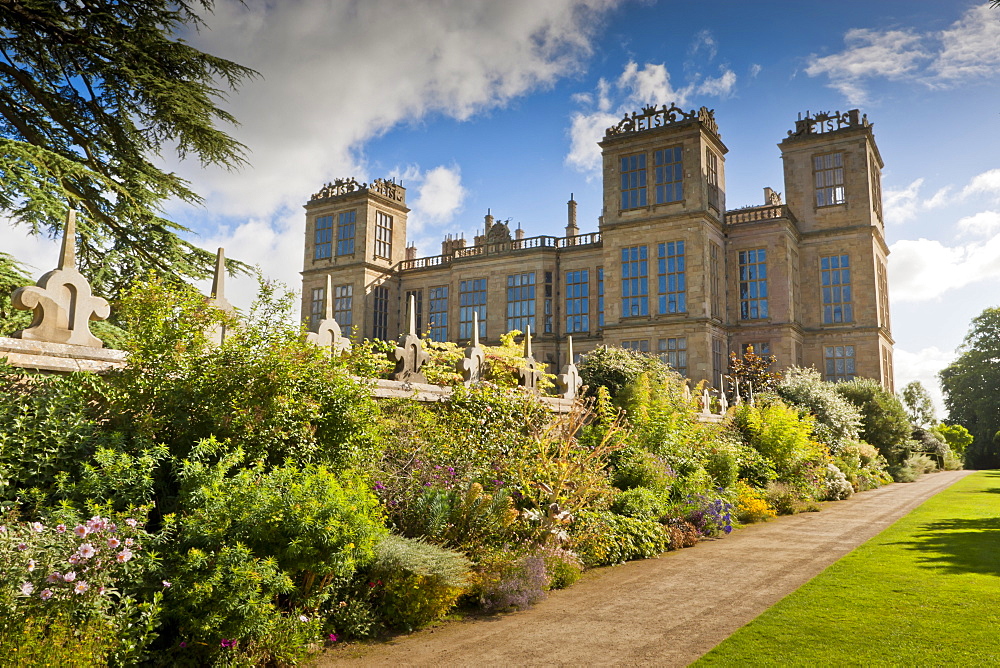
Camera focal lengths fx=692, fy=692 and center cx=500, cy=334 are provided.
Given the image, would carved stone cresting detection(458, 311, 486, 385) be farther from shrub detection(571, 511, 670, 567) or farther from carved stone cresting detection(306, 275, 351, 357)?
shrub detection(571, 511, 670, 567)

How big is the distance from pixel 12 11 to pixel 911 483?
2644 cm

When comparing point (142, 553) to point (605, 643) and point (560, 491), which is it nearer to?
point (605, 643)

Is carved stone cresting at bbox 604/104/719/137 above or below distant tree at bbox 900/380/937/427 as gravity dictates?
above

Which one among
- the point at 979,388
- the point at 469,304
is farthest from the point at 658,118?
the point at 979,388

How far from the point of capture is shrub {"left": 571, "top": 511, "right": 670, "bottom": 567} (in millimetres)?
8539

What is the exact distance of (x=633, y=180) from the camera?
28.2 metres

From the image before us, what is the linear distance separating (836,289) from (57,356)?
2931 cm

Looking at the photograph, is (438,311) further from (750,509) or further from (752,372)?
(750,509)

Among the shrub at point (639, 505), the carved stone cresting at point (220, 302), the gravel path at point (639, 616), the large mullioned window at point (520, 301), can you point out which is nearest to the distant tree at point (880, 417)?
the large mullioned window at point (520, 301)

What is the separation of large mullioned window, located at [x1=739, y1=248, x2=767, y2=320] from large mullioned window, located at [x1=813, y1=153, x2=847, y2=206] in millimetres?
4045

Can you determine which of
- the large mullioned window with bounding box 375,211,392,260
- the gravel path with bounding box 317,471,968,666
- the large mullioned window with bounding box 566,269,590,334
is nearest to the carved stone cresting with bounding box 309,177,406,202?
the large mullioned window with bounding box 375,211,392,260

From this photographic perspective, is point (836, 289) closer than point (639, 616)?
No

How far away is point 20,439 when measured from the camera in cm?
471

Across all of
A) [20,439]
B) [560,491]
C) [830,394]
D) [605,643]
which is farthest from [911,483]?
[20,439]
